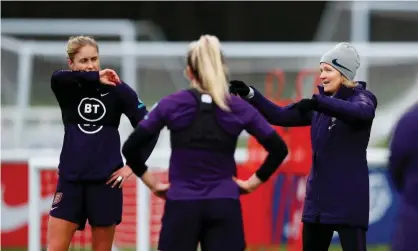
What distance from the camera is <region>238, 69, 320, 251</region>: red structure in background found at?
9.20 meters

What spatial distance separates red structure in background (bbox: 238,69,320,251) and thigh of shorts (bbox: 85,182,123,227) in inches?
131

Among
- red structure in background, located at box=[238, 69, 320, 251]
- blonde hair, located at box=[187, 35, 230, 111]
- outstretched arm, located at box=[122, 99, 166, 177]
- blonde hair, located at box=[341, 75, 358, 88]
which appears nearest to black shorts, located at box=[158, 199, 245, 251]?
outstretched arm, located at box=[122, 99, 166, 177]

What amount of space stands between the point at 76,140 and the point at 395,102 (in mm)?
9555

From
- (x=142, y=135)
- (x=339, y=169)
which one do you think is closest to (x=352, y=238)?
(x=339, y=169)

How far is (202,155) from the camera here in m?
4.80

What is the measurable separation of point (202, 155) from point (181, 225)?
1.05ft

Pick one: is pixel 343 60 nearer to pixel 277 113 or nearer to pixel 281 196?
pixel 277 113

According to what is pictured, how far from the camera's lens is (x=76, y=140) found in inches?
233

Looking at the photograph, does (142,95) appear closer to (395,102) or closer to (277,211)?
(395,102)

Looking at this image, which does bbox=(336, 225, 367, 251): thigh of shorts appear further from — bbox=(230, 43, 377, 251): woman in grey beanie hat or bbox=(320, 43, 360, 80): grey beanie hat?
bbox=(320, 43, 360, 80): grey beanie hat

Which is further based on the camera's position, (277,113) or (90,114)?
(277,113)

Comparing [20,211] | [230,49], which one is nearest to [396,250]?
[20,211]

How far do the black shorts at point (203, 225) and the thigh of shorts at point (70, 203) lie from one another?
1159 millimetres

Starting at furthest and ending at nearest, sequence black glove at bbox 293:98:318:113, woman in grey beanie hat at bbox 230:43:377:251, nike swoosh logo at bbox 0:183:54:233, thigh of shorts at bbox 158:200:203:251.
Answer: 1. nike swoosh logo at bbox 0:183:54:233
2. woman in grey beanie hat at bbox 230:43:377:251
3. black glove at bbox 293:98:318:113
4. thigh of shorts at bbox 158:200:203:251
